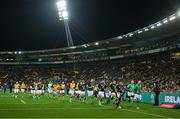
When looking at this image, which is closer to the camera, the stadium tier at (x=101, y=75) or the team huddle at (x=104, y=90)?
the team huddle at (x=104, y=90)

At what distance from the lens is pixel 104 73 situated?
70.2 m

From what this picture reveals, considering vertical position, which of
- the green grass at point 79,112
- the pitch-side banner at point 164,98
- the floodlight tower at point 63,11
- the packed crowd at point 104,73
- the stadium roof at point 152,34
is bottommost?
the green grass at point 79,112

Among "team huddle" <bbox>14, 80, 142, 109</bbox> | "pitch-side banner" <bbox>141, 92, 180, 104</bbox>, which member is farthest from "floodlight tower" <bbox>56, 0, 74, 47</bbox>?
"pitch-side banner" <bbox>141, 92, 180, 104</bbox>

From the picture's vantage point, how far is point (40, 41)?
2844 inches

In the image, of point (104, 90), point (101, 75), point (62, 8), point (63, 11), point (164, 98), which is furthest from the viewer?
point (101, 75)

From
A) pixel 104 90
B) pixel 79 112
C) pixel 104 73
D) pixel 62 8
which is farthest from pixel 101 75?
pixel 79 112

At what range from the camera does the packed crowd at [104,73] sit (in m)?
47.0

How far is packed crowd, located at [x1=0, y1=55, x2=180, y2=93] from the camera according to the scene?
154 ft

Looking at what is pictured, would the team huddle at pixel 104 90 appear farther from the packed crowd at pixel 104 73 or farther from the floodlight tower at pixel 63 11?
the floodlight tower at pixel 63 11

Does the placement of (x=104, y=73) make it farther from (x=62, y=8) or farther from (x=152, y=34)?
(x=62, y=8)

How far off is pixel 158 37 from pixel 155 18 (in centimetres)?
1297

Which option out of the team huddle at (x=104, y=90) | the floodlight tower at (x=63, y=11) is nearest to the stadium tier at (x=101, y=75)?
the team huddle at (x=104, y=90)

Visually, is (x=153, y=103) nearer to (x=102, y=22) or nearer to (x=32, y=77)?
(x=102, y=22)

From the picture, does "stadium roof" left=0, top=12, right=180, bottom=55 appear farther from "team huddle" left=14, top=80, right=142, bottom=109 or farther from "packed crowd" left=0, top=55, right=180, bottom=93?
"team huddle" left=14, top=80, right=142, bottom=109
